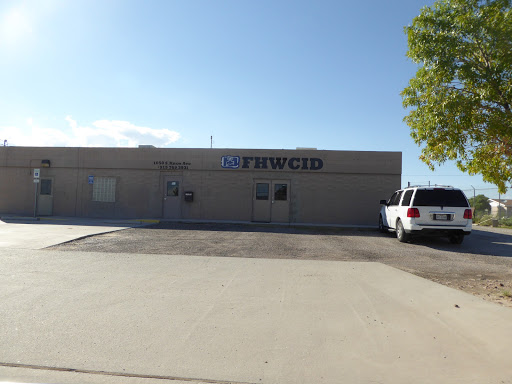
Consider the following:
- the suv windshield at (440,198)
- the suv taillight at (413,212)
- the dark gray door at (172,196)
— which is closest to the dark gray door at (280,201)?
the dark gray door at (172,196)

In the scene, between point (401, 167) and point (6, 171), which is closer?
point (401, 167)

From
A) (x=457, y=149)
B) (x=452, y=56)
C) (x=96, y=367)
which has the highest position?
(x=452, y=56)

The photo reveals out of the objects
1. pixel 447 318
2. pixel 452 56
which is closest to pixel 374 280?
pixel 447 318

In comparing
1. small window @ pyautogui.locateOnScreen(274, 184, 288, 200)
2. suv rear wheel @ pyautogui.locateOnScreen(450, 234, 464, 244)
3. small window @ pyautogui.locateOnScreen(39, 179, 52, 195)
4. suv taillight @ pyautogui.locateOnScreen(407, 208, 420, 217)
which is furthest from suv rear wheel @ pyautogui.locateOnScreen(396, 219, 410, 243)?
small window @ pyautogui.locateOnScreen(39, 179, 52, 195)

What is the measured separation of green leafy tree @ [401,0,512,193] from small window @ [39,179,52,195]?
2043cm

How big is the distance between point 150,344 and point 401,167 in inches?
685

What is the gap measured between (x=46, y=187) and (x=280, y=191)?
43.8 feet

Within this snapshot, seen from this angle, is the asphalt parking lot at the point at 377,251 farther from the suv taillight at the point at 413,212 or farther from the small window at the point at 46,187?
the small window at the point at 46,187

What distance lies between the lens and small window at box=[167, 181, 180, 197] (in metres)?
20.2

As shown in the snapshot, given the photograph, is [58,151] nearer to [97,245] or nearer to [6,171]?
[6,171]

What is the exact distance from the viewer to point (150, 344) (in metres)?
3.93

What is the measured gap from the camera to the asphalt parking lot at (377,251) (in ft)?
23.1

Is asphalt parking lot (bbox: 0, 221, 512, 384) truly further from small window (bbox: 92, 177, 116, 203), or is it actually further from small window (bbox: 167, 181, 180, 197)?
small window (bbox: 92, 177, 116, 203)

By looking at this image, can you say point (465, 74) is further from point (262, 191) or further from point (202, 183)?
point (202, 183)
